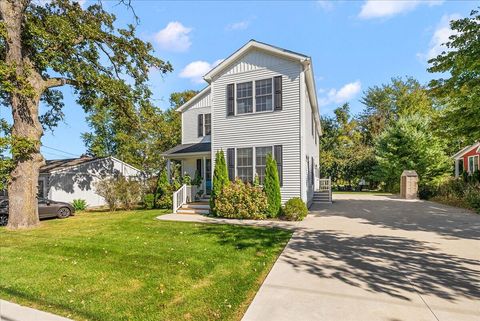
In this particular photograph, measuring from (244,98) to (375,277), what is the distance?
9549mm

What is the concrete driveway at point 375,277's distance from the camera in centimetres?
340

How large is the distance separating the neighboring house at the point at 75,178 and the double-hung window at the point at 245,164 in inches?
372

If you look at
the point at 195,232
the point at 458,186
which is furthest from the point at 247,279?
the point at 458,186

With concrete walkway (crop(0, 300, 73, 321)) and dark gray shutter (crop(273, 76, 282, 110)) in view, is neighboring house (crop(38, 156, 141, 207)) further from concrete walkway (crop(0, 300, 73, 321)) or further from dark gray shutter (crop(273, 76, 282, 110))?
concrete walkway (crop(0, 300, 73, 321))

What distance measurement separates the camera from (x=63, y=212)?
48.0 feet

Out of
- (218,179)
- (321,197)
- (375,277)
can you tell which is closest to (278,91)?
(218,179)

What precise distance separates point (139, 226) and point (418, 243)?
28.9 ft

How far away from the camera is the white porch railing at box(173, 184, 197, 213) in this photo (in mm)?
13273

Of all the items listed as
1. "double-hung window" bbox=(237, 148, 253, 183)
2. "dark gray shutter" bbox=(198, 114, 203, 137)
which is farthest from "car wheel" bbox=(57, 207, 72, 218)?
"double-hung window" bbox=(237, 148, 253, 183)

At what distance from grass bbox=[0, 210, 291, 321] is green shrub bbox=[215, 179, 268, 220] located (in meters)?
2.42

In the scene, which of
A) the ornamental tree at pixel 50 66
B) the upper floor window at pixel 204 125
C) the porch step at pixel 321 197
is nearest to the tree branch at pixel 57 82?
the ornamental tree at pixel 50 66

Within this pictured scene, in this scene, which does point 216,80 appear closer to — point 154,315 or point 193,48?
point 193,48

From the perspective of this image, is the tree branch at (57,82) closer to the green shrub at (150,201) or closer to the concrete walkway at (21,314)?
the green shrub at (150,201)

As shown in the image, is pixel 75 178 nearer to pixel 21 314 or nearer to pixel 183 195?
pixel 183 195
